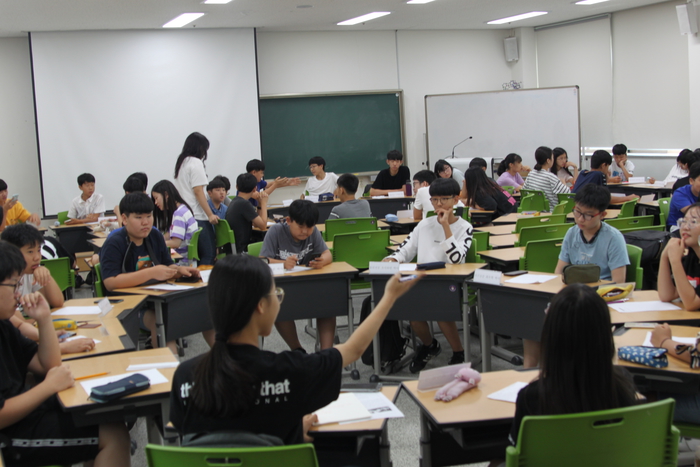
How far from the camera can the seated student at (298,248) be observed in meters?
4.27

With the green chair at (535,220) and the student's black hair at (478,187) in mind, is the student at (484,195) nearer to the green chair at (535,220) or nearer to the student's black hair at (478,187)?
the student's black hair at (478,187)

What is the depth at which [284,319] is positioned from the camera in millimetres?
4242

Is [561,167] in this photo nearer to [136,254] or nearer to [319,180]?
[319,180]

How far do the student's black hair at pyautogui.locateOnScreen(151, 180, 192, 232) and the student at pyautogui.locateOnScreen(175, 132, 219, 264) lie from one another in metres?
0.52

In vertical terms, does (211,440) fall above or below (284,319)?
above

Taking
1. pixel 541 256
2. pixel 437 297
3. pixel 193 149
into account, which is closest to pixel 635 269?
pixel 541 256

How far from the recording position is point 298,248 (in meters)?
4.50

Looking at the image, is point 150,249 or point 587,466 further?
point 150,249

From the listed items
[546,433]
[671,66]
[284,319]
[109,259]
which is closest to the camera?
[546,433]

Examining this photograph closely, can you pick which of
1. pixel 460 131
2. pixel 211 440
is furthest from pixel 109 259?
pixel 460 131

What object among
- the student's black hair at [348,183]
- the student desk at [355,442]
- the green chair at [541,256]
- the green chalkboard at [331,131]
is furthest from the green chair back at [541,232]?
the green chalkboard at [331,131]

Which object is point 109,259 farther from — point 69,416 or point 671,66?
point 671,66

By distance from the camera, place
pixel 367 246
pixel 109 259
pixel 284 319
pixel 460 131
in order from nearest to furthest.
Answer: pixel 109 259 → pixel 284 319 → pixel 367 246 → pixel 460 131

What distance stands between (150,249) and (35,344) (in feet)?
5.19
